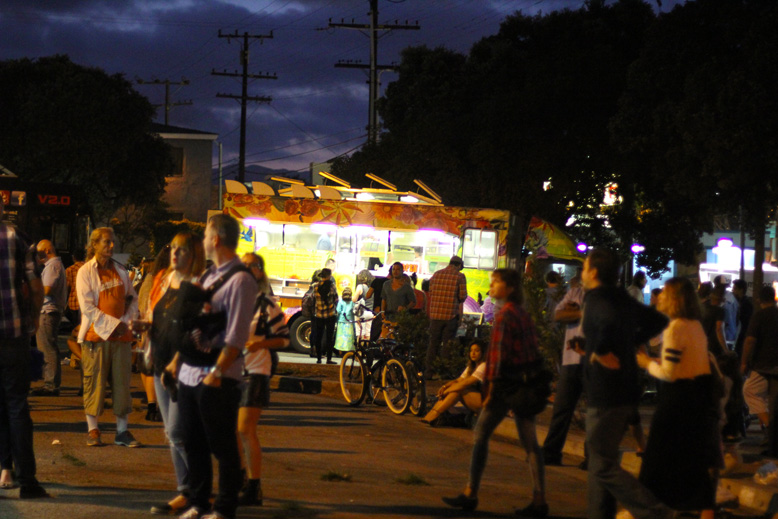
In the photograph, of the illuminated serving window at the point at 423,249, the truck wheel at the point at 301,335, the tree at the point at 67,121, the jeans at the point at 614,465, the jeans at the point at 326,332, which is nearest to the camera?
the jeans at the point at 614,465

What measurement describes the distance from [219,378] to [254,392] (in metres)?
1.31

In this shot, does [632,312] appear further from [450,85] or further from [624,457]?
[450,85]

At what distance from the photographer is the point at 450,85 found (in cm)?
3875

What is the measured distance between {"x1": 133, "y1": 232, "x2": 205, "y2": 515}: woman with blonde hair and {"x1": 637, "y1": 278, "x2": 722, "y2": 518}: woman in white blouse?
2932 mm

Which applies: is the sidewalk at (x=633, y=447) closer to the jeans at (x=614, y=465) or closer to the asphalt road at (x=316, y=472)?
the asphalt road at (x=316, y=472)

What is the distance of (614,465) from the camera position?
20.2 feet

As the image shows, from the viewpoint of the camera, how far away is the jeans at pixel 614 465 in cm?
611

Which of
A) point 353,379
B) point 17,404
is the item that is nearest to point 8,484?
point 17,404

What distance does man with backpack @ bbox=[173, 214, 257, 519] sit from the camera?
5922mm

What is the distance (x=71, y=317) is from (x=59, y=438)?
9.43 metres

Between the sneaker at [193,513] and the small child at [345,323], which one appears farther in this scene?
the small child at [345,323]

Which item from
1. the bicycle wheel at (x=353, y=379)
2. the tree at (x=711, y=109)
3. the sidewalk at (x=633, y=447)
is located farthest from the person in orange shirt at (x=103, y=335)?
the tree at (x=711, y=109)

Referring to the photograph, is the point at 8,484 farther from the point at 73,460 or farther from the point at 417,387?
the point at 417,387

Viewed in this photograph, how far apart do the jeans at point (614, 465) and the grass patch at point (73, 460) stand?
14.1 ft
